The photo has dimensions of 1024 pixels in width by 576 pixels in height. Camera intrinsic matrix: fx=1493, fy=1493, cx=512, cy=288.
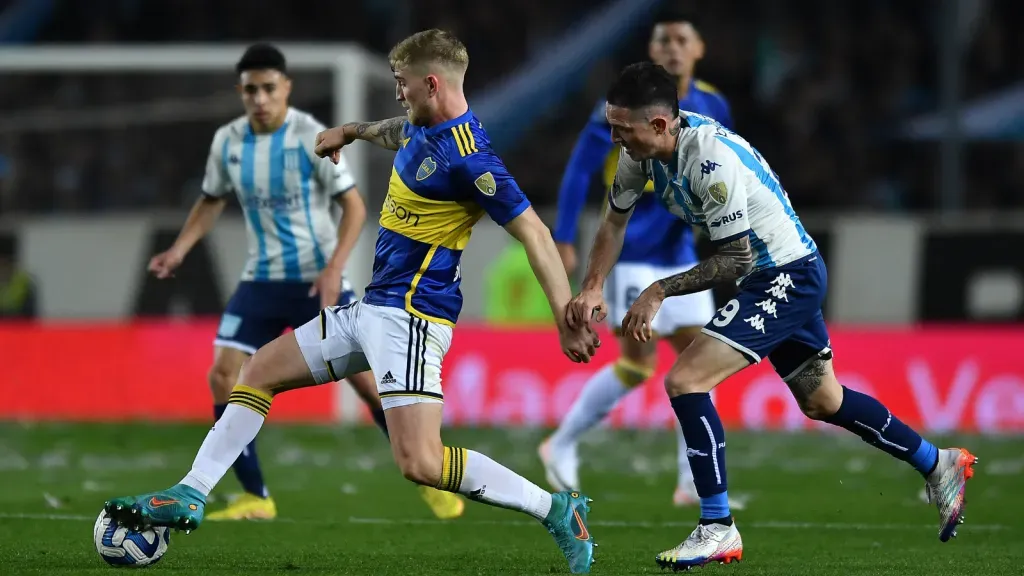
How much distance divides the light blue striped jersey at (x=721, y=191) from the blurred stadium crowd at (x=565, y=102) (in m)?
8.31

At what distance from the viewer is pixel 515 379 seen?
1355cm

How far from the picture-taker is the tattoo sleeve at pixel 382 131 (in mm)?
6172

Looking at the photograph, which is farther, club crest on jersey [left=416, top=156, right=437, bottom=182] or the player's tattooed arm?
the player's tattooed arm

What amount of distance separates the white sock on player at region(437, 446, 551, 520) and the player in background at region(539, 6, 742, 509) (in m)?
2.88

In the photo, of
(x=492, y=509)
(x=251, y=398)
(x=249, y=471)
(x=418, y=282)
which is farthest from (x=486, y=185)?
(x=492, y=509)

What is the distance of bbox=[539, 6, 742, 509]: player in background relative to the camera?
856 cm

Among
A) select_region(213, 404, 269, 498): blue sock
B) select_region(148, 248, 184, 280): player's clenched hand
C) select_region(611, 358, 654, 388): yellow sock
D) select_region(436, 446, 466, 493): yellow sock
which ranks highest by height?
select_region(148, 248, 184, 280): player's clenched hand

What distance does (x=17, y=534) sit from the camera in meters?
6.77

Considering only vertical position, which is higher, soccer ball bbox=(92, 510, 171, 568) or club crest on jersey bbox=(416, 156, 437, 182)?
club crest on jersey bbox=(416, 156, 437, 182)

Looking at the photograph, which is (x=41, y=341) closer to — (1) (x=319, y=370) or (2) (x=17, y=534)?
(2) (x=17, y=534)

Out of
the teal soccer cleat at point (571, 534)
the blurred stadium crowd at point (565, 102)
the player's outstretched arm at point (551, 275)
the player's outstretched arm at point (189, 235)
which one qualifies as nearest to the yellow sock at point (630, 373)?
the player's outstretched arm at point (189, 235)

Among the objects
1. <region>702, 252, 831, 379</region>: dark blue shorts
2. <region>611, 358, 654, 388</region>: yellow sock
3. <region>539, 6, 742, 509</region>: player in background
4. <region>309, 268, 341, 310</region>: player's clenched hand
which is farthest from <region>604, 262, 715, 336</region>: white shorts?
<region>702, 252, 831, 379</region>: dark blue shorts

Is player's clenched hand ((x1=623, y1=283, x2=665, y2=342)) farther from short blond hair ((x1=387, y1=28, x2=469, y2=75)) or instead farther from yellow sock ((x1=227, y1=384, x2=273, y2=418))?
yellow sock ((x1=227, y1=384, x2=273, y2=418))

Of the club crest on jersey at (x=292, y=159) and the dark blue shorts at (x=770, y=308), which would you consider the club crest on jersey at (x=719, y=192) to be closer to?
the dark blue shorts at (x=770, y=308)
